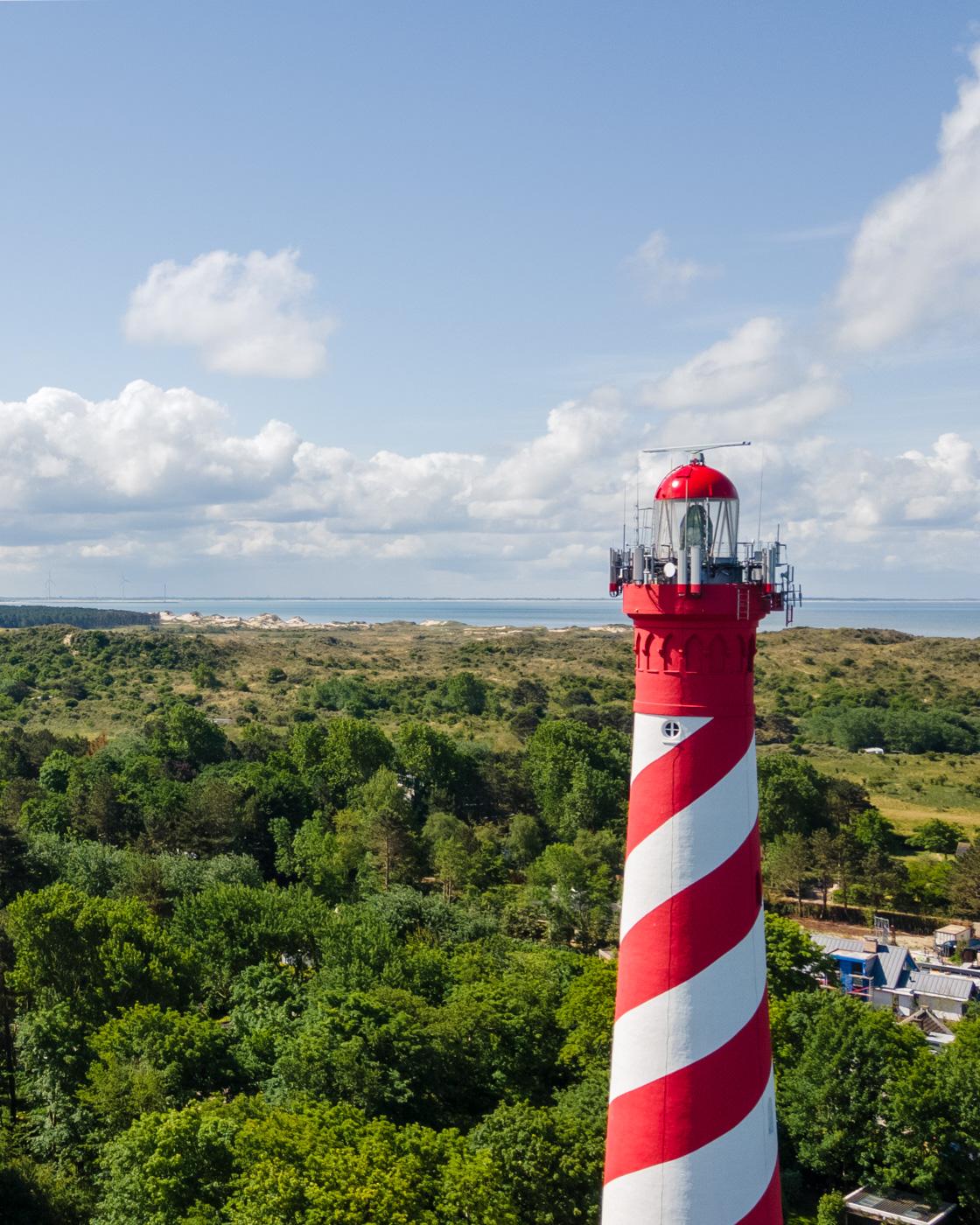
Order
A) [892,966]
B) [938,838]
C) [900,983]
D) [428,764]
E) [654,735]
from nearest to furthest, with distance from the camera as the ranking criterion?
[654,735], [900,983], [892,966], [938,838], [428,764]

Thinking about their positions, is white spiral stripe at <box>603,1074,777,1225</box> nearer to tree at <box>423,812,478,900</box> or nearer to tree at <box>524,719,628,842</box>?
tree at <box>423,812,478,900</box>

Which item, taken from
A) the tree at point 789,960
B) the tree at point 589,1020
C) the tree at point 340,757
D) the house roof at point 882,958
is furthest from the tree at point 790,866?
the tree at point 589,1020

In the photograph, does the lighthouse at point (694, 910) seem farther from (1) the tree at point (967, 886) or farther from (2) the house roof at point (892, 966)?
(1) the tree at point (967, 886)

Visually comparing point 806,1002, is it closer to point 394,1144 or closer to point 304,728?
point 394,1144

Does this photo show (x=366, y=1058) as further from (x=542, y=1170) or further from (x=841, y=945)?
(x=841, y=945)

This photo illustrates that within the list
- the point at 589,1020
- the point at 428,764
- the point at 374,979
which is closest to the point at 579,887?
the point at 428,764
